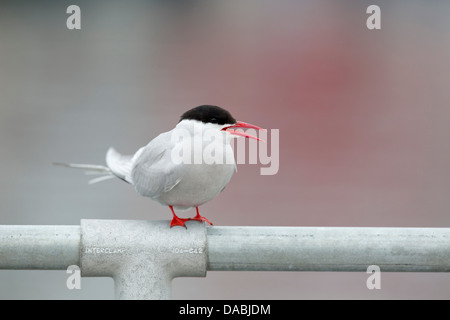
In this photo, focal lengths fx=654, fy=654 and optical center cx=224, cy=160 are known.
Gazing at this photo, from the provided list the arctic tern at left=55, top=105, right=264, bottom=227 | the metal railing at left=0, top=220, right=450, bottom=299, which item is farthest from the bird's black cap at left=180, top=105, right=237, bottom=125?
the metal railing at left=0, top=220, right=450, bottom=299

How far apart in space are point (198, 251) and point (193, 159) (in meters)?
0.44

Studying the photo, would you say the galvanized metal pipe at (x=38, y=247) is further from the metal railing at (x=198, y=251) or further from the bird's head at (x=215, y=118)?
the bird's head at (x=215, y=118)

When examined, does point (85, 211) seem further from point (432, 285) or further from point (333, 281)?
point (432, 285)

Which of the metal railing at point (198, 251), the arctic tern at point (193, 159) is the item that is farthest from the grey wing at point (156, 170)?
the metal railing at point (198, 251)

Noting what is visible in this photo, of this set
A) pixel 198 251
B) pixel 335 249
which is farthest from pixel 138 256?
pixel 335 249

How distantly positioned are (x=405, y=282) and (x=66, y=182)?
2.57 meters

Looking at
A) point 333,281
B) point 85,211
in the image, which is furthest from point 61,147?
point 333,281

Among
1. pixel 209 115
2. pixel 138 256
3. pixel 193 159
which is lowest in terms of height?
pixel 138 256

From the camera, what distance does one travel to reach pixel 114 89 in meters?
6.48

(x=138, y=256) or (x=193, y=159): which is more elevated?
(x=193, y=159)

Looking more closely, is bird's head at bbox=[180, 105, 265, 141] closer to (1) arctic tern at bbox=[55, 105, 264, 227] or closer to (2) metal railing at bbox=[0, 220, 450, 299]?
(1) arctic tern at bbox=[55, 105, 264, 227]

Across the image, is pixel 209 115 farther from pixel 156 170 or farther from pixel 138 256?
pixel 138 256

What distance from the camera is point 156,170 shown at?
1.65 m

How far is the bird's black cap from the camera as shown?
1.61 meters
